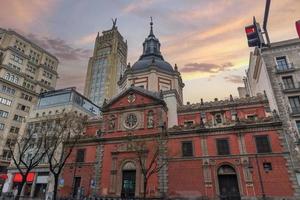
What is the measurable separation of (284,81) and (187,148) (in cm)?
1859

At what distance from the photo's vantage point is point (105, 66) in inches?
4604

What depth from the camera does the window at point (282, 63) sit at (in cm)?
3584

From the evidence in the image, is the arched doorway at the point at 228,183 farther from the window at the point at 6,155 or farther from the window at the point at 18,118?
the window at the point at 18,118

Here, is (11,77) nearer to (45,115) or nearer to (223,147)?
(45,115)

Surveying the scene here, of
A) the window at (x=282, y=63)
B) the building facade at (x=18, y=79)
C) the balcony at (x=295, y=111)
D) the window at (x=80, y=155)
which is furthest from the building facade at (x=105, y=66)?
the balcony at (x=295, y=111)

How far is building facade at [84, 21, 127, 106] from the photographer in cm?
10975

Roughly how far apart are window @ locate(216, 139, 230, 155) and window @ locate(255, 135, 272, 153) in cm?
387

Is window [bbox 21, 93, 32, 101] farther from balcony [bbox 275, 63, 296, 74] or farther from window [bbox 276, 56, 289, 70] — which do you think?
window [bbox 276, 56, 289, 70]

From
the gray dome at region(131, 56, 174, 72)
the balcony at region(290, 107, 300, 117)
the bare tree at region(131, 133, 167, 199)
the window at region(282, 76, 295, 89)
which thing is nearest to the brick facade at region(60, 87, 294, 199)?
the bare tree at region(131, 133, 167, 199)

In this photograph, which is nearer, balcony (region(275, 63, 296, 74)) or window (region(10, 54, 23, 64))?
balcony (region(275, 63, 296, 74))

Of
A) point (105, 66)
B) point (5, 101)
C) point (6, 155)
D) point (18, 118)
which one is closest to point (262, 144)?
point (6, 155)

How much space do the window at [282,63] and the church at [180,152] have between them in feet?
18.4

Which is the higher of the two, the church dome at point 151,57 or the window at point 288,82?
the church dome at point 151,57

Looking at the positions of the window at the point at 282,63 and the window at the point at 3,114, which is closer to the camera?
the window at the point at 282,63
